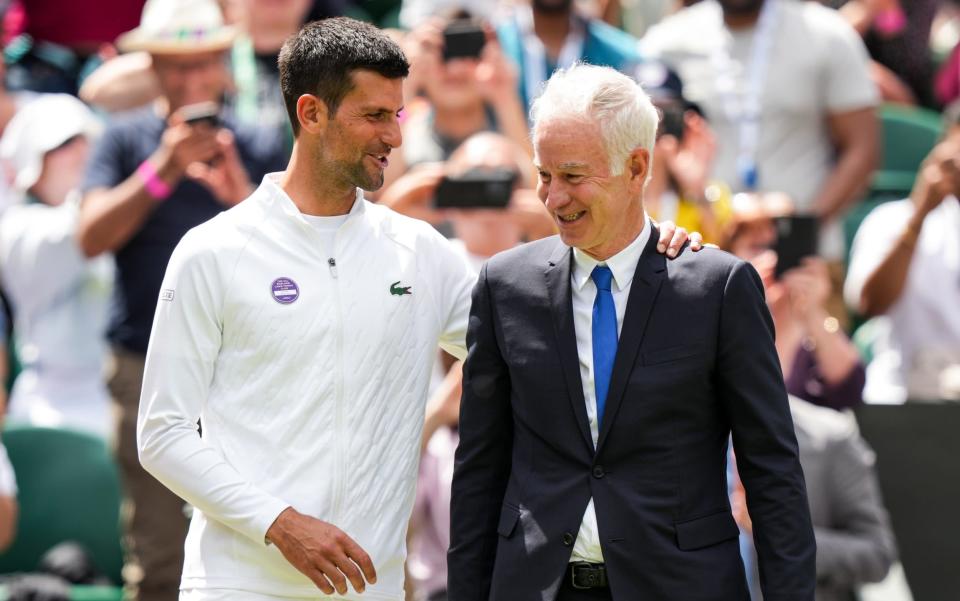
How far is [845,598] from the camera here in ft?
19.7

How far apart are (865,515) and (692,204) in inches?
59.4

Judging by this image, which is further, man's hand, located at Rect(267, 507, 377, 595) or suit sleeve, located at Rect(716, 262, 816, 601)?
man's hand, located at Rect(267, 507, 377, 595)

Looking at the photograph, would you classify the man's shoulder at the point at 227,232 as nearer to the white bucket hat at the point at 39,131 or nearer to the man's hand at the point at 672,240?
the man's hand at the point at 672,240

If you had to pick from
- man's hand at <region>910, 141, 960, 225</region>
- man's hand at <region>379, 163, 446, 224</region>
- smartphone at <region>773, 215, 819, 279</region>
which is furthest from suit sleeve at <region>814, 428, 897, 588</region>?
man's hand at <region>379, 163, 446, 224</region>

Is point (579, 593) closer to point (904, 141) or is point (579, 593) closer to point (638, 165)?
point (638, 165)

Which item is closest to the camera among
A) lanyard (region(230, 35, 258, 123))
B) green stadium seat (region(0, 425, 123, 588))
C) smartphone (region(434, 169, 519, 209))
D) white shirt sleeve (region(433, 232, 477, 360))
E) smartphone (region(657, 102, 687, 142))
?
white shirt sleeve (region(433, 232, 477, 360))

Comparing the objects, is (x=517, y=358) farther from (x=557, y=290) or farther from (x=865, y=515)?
(x=865, y=515)

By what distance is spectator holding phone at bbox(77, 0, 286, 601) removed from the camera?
6.45 meters

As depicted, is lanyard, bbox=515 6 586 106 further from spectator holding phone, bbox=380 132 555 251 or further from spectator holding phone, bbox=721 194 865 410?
spectator holding phone, bbox=721 194 865 410

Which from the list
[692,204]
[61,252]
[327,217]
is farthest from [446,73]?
[327,217]

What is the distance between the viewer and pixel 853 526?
19.7 feet

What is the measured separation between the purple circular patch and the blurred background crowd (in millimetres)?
1938

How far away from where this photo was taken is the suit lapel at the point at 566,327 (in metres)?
3.74

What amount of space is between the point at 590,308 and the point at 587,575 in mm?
618
